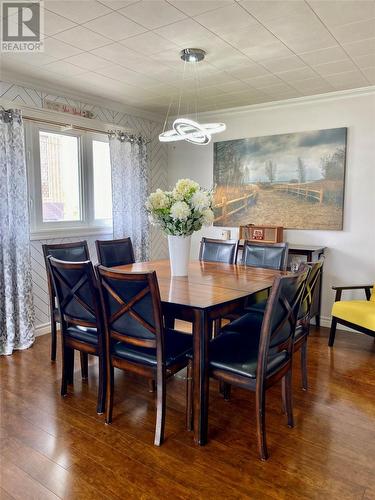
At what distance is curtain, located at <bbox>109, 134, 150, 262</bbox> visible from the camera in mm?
4445

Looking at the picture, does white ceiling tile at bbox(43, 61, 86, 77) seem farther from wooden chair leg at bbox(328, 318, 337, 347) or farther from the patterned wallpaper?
wooden chair leg at bbox(328, 318, 337, 347)

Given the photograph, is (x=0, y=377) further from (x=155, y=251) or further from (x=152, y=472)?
(x=155, y=251)

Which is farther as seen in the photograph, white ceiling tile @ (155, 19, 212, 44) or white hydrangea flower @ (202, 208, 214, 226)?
white hydrangea flower @ (202, 208, 214, 226)

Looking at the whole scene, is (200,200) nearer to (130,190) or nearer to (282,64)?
(282,64)

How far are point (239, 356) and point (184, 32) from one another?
2.16 m

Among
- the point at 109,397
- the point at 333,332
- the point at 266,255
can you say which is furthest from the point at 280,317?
the point at 333,332

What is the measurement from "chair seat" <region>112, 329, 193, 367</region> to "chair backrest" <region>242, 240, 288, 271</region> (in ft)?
4.44

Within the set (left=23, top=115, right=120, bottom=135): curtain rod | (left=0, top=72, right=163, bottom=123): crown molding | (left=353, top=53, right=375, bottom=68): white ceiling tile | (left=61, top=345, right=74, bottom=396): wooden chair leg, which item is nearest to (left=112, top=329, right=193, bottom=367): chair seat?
(left=61, top=345, right=74, bottom=396): wooden chair leg

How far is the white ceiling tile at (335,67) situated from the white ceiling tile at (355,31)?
Result: 0.41 metres

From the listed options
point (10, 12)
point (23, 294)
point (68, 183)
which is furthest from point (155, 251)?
point (10, 12)

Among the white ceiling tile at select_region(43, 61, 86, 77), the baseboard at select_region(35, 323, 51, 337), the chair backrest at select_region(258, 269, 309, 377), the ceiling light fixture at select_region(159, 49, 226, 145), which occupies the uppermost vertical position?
the white ceiling tile at select_region(43, 61, 86, 77)

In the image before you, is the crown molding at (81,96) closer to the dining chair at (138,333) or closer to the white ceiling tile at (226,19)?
the white ceiling tile at (226,19)

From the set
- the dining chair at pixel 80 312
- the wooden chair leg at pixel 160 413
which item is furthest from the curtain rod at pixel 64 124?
the wooden chair leg at pixel 160 413

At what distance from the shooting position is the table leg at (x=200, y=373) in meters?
2.01
